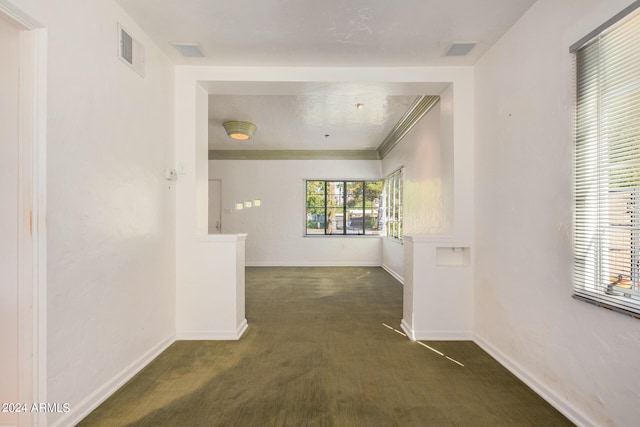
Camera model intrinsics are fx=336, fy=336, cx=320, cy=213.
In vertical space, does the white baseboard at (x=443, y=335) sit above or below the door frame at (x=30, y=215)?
below

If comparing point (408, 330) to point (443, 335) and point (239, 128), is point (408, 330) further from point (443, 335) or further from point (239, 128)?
point (239, 128)

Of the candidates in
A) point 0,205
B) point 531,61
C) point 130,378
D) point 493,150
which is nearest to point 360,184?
point 493,150

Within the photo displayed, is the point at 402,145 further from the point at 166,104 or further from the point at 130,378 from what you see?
the point at 130,378

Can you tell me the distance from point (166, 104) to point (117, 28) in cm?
80

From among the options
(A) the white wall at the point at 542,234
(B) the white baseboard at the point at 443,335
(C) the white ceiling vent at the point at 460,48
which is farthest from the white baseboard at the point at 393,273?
(C) the white ceiling vent at the point at 460,48

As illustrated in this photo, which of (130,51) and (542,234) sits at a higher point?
(130,51)

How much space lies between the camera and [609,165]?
170cm

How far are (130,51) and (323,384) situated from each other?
2.76m

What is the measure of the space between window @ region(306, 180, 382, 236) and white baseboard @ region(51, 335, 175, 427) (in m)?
5.45

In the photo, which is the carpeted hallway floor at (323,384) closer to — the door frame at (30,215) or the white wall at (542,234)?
the white wall at (542,234)

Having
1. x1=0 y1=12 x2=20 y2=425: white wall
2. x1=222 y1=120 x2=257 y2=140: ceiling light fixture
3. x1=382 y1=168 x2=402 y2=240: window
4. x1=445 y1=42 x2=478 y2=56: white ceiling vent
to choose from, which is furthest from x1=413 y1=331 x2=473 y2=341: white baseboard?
x1=222 y1=120 x2=257 y2=140: ceiling light fixture

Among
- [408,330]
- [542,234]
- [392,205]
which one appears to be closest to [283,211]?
[392,205]

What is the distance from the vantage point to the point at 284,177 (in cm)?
790

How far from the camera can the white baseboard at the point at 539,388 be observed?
6.13ft
